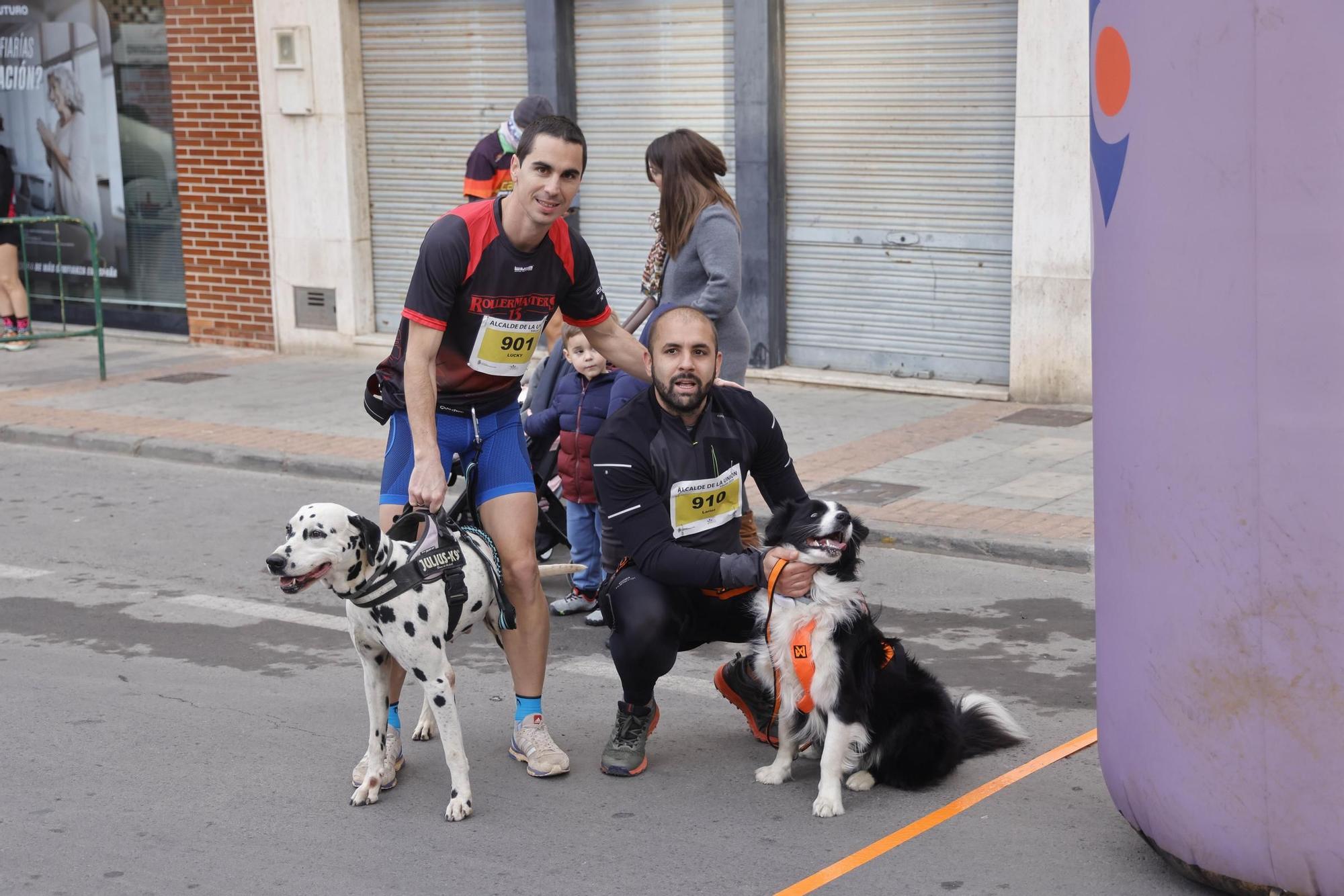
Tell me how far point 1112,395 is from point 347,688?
3343mm

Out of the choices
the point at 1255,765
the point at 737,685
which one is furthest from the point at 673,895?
the point at 1255,765

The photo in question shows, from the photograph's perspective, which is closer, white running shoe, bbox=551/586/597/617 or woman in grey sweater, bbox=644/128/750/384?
white running shoe, bbox=551/586/597/617

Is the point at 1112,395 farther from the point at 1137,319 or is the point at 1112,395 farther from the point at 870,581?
the point at 870,581

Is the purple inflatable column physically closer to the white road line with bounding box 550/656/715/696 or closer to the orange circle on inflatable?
the orange circle on inflatable

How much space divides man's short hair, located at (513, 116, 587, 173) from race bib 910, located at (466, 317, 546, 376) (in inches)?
20.0

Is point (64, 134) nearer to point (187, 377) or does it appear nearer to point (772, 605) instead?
point (187, 377)

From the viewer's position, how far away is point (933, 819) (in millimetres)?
4766

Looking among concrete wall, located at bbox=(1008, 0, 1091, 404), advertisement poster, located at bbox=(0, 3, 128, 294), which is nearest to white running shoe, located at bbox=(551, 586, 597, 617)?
concrete wall, located at bbox=(1008, 0, 1091, 404)

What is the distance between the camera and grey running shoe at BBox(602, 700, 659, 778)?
17.1 feet

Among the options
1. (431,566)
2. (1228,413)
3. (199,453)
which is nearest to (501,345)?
(431,566)

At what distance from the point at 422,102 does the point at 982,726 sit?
32.8 feet

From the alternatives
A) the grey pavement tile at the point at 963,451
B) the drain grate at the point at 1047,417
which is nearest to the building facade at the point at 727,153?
the drain grate at the point at 1047,417

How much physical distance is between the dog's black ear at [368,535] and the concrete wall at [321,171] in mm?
9830

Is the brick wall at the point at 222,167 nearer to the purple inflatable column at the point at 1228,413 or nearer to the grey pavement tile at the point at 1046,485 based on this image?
the grey pavement tile at the point at 1046,485
